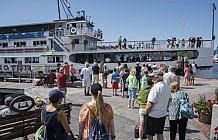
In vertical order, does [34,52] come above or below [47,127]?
above

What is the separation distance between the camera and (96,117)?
2859 mm

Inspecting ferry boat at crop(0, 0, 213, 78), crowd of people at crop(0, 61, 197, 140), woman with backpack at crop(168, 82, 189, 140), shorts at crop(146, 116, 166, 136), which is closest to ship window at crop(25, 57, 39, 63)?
ferry boat at crop(0, 0, 213, 78)

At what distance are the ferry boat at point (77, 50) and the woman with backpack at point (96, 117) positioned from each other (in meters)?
17.6

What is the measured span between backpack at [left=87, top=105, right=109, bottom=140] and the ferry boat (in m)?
17.7

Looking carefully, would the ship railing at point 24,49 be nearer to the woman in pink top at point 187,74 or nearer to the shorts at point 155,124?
the woman in pink top at point 187,74

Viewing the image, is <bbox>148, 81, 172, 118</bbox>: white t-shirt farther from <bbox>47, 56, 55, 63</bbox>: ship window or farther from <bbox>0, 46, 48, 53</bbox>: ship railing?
<bbox>0, 46, 48, 53</bbox>: ship railing

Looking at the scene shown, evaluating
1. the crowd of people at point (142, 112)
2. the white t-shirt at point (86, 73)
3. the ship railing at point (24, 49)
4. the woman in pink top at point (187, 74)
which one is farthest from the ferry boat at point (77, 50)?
the crowd of people at point (142, 112)

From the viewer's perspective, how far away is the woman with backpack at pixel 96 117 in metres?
2.83

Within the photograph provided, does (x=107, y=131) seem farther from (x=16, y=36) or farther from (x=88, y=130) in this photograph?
(x=16, y=36)

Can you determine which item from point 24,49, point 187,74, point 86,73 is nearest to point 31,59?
point 24,49

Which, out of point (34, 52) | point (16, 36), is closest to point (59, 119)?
point (34, 52)

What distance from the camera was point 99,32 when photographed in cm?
2820

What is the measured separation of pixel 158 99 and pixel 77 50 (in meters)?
20.8

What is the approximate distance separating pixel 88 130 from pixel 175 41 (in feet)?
69.0
